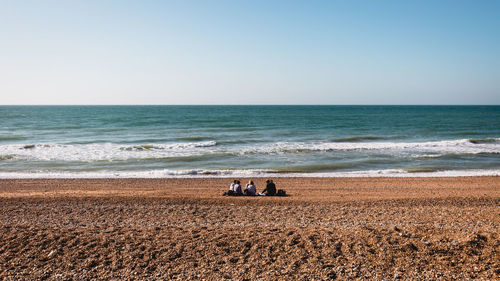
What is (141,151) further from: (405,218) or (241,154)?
(405,218)

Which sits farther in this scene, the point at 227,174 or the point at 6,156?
the point at 6,156

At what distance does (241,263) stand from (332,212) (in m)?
4.58

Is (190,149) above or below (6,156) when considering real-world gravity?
above

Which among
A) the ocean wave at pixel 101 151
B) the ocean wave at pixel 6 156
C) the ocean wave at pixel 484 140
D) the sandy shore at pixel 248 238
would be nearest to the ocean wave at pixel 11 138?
the ocean wave at pixel 101 151

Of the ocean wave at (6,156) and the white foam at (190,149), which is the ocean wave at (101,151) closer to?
the white foam at (190,149)

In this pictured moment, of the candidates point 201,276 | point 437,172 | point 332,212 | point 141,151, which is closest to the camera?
point 201,276

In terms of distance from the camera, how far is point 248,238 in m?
8.09

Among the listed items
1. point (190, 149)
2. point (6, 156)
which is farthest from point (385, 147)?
point (6, 156)

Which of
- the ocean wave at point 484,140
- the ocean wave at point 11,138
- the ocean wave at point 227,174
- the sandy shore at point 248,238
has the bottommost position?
the ocean wave at point 227,174

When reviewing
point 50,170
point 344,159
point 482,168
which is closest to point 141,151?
point 50,170

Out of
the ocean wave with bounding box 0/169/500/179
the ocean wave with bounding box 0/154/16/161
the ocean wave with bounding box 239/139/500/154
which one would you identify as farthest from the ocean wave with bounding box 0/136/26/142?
the ocean wave with bounding box 239/139/500/154

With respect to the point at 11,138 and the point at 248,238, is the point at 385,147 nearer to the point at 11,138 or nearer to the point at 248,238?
the point at 248,238

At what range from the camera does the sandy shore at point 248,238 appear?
6789 millimetres

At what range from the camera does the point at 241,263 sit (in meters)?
7.09
